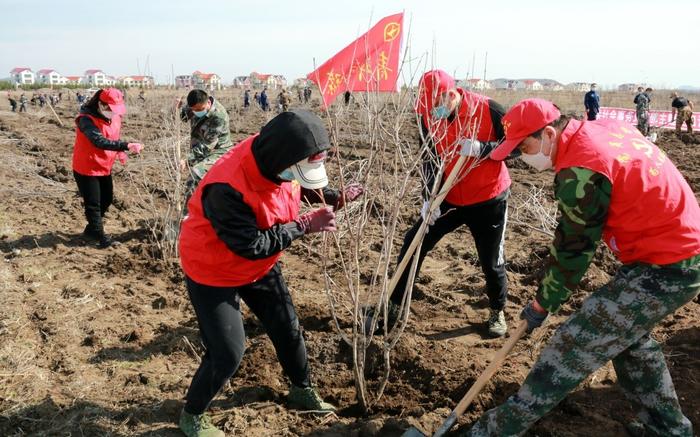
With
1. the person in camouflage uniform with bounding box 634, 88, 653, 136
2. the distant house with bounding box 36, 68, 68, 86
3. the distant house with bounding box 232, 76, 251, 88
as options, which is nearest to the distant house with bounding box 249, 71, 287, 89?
the distant house with bounding box 232, 76, 251, 88

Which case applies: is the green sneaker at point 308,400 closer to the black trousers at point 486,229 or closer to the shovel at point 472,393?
the shovel at point 472,393

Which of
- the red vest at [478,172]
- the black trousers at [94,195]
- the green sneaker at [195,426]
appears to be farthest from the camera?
the black trousers at [94,195]

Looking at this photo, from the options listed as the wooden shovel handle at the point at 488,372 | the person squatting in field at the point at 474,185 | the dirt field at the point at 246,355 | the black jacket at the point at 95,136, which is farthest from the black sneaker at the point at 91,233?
the wooden shovel handle at the point at 488,372

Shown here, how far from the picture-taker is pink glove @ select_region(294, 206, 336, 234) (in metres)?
2.60

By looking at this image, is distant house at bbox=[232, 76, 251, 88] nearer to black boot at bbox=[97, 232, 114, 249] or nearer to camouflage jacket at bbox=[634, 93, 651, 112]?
camouflage jacket at bbox=[634, 93, 651, 112]

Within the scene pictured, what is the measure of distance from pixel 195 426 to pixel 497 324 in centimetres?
222

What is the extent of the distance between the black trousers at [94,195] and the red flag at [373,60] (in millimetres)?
3548

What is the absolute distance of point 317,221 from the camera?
261 centimetres

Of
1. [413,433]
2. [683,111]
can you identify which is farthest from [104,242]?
[683,111]

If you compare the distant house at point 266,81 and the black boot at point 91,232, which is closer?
the black boot at point 91,232

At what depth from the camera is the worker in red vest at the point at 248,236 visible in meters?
2.31

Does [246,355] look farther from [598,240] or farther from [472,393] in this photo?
[598,240]

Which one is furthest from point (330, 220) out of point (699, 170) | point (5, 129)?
point (5, 129)

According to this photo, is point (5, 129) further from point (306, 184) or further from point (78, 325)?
point (306, 184)
